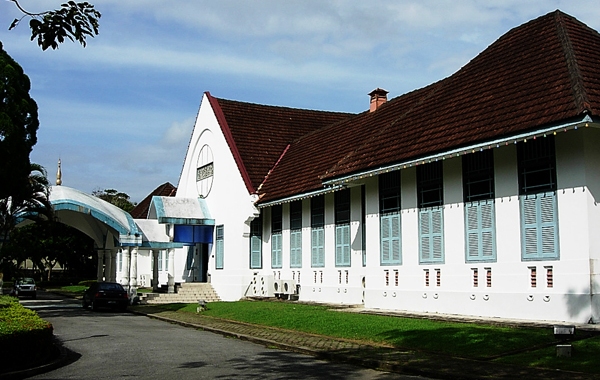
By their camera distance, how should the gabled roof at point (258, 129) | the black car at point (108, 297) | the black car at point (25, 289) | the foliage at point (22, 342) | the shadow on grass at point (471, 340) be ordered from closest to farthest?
the foliage at point (22, 342) < the shadow on grass at point (471, 340) < the black car at point (108, 297) < the gabled roof at point (258, 129) < the black car at point (25, 289)

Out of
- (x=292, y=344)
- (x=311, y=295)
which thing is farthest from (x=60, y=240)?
(x=292, y=344)

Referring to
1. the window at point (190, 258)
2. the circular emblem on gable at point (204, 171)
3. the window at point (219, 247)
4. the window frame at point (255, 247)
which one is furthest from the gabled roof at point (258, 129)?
the window at point (190, 258)

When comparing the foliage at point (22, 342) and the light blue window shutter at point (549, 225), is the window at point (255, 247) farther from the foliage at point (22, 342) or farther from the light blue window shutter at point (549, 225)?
the foliage at point (22, 342)

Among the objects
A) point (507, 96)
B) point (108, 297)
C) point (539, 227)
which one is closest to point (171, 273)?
point (108, 297)

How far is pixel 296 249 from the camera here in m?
29.4

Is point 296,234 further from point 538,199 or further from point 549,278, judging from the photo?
point 549,278

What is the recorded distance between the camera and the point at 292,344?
15633 millimetres

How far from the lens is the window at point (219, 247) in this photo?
34.5 m

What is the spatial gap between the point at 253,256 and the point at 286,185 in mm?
4714

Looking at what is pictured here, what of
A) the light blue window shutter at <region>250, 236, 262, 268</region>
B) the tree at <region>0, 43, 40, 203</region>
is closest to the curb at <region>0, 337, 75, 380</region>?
the tree at <region>0, 43, 40, 203</region>

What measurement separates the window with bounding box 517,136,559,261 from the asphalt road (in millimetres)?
6302

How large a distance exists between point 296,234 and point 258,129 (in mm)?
8049

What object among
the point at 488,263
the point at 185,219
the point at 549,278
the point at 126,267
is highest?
the point at 185,219

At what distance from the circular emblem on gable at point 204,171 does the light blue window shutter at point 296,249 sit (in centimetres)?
829
